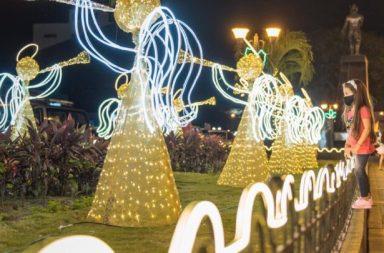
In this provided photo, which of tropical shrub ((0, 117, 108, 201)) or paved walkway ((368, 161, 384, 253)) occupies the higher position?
tropical shrub ((0, 117, 108, 201))

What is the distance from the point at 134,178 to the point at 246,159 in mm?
5710

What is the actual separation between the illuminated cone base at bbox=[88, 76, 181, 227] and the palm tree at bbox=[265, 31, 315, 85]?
20.9 meters

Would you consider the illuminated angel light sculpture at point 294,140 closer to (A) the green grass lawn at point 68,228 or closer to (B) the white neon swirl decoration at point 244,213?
(A) the green grass lawn at point 68,228


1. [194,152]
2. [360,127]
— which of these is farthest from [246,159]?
[194,152]

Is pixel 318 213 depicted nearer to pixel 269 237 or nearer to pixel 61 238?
pixel 269 237

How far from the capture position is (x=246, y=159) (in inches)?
500

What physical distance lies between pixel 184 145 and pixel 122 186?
1066 cm

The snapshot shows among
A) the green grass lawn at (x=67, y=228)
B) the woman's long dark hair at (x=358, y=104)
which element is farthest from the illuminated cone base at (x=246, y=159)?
the woman's long dark hair at (x=358, y=104)

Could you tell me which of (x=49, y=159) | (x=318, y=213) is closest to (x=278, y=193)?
(x=318, y=213)

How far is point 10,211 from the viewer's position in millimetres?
8844

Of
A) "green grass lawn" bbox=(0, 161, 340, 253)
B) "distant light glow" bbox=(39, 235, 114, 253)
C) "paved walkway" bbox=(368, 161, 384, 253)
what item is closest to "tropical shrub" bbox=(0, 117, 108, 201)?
"green grass lawn" bbox=(0, 161, 340, 253)

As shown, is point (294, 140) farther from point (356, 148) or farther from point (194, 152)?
point (356, 148)

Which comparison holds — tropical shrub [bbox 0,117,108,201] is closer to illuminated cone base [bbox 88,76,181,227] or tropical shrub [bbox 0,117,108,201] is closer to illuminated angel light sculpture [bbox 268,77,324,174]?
illuminated cone base [bbox 88,76,181,227]

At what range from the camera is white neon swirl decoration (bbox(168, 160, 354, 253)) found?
2123 millimetres
